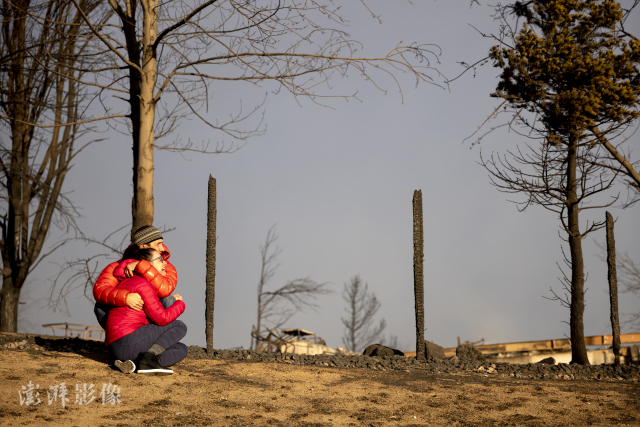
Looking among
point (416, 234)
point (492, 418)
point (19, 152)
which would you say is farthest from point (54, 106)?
point (492, 418)

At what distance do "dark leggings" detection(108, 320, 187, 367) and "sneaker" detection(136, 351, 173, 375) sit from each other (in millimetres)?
65

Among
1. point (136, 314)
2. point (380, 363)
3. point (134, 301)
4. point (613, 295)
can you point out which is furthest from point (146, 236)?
point (613, 295)

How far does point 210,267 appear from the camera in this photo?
768 cm

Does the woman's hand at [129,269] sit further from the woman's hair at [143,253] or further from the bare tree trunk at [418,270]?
the bare tree trunk at [418,270]

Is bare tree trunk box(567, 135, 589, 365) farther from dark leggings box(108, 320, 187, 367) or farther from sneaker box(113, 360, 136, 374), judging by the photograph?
sneaker box(113, 360, 136, 374)

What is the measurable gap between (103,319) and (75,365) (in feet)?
2.16

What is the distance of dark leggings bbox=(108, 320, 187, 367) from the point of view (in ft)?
18.2

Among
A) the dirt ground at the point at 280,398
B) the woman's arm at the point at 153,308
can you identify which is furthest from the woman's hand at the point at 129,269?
the dirt ground at the point at 280,398

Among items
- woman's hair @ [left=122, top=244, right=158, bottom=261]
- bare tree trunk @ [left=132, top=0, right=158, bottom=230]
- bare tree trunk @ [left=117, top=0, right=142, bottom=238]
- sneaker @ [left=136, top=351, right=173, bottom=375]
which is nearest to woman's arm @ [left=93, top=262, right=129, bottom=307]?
woman's hair @ [left=122, top=244, right=158, bottom=261]

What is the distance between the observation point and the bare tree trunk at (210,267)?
7.59 metres

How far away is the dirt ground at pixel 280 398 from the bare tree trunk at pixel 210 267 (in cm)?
86

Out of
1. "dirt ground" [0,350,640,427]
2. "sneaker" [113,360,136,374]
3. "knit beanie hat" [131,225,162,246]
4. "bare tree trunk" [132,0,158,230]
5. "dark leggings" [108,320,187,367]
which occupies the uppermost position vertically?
"bare tree trunk" [132,0,158,230]

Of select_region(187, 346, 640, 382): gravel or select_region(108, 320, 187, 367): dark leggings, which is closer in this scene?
select_region(108, 320, 187, 367): dark leggings

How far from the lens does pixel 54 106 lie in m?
12.0
